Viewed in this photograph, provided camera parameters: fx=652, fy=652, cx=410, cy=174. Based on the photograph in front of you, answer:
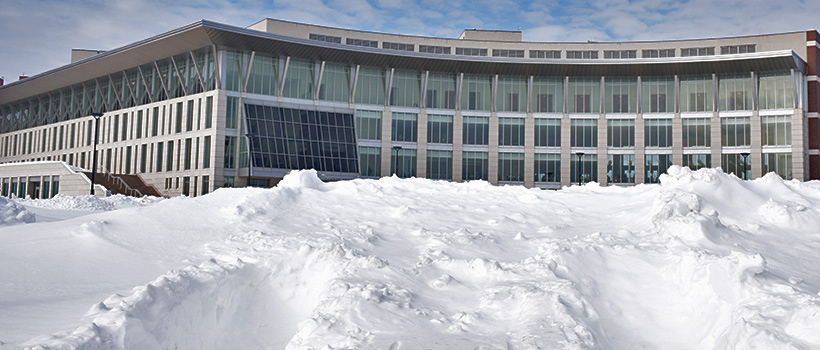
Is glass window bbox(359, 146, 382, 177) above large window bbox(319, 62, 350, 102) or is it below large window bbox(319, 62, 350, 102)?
below

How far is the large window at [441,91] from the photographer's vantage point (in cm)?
5588

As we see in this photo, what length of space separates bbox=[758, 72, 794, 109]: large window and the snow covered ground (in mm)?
44695

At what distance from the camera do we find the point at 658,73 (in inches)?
2168

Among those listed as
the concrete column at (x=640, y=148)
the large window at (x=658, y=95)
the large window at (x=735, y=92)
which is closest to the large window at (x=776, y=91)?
the large window at (x=735, y=92)

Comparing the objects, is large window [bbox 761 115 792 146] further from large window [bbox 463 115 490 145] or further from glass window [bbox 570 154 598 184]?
large window [bbox 463 115 490 145]

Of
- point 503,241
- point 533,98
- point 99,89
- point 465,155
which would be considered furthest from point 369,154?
point 503,241

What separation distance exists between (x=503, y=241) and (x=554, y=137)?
1818 inches

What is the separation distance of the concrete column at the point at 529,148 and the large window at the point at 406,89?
32.1ft

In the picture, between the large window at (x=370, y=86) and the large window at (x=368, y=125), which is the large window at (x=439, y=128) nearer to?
the large window at (x=368, y=125)

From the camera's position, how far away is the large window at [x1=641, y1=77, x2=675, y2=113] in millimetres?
55719

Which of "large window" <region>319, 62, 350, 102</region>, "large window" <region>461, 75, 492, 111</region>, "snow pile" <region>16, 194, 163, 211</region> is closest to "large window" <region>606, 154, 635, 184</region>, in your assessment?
"large window" <region>461, 75, 492, 111</region>

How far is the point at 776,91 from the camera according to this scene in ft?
177

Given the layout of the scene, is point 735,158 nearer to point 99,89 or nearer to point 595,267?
point 595,267

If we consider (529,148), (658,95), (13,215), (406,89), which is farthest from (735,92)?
(13,215)
